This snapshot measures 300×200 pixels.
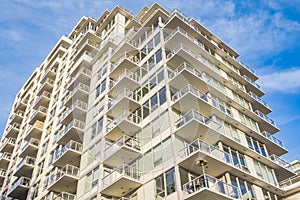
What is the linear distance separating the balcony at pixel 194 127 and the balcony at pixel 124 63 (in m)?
10.1

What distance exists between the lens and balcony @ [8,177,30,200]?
36750mm

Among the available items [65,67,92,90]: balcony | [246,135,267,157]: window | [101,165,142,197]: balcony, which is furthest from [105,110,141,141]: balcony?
[65,67,92,90]: balcony

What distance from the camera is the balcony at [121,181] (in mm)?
23000

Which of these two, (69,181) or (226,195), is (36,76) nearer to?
(69,181)

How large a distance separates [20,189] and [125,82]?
60.6 ft

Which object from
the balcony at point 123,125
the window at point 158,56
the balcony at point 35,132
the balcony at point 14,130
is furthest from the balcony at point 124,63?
the balcony at point 14,130

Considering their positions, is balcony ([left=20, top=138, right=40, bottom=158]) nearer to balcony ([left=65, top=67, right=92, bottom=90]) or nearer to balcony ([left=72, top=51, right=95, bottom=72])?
balcony ([left=65, top=67, right=92, bottom=90])

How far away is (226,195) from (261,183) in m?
6.23

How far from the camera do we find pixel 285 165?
96.1 ft

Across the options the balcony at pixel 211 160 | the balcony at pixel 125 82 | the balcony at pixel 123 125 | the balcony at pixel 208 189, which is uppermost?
the balcony at pixel 125 82

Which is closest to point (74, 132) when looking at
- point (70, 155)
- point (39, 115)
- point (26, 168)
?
point (70, 155)

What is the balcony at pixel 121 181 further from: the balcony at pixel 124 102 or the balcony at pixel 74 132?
the balcony at pixel 74 132

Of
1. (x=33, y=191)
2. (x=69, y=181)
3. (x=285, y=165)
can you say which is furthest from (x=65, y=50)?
(x=285, y=165)

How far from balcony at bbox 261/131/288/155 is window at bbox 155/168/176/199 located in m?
12.5
